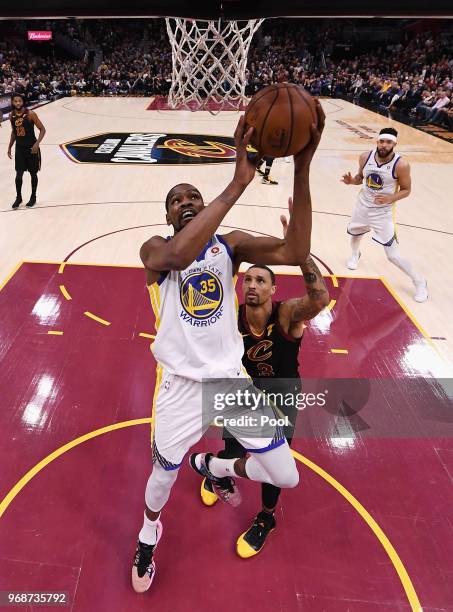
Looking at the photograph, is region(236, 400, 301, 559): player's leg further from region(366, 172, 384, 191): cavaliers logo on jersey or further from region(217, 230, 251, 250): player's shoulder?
region(366, 172, 384, 191): cavaliers logo on jersey

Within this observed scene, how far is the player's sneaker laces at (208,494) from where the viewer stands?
9.11 feet

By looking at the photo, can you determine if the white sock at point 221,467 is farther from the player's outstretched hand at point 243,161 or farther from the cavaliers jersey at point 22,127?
the cavaliers jersey at point 22,127

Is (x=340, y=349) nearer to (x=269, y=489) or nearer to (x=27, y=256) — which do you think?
(x=269, y=489)

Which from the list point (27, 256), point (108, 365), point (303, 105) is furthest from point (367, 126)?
point (303, 105)

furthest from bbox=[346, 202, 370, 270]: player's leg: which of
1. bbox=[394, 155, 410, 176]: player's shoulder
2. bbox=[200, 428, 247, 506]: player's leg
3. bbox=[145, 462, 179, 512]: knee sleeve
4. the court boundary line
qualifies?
bbox=[145, 462, 179, 512]: knee sleeve

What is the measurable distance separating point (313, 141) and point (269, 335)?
109cm

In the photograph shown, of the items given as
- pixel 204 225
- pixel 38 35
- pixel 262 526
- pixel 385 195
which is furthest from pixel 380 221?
pixel 38 35

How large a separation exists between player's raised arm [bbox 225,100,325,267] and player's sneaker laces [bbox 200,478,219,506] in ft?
4.80

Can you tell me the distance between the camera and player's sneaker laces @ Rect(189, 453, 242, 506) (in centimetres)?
270

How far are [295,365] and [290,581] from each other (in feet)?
3.60

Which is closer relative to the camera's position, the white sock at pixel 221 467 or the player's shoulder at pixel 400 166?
the white sock at pixel 221 467

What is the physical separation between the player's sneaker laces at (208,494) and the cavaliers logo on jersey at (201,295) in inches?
50.4

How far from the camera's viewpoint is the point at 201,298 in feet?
6.78

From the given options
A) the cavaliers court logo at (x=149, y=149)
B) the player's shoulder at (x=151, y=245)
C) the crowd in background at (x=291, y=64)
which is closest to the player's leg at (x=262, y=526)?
the player's shoulder at (x=151, y=245)
